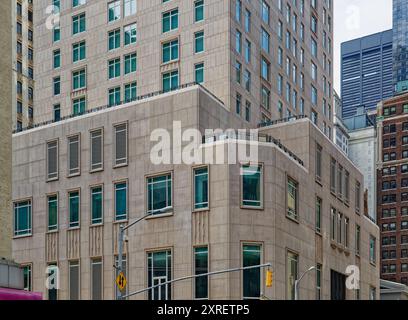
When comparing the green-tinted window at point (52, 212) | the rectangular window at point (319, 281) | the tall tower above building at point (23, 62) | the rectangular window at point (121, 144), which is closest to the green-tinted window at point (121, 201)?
the rectangular window at point (121, 144)

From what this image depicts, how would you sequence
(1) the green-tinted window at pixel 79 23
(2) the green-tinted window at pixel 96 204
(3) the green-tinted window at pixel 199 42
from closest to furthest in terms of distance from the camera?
(2) the green-tinted window at pixel 96 204
(3) the green-tinted window at pixel 199 42
(1) the green-tinted window at pixel 79 23

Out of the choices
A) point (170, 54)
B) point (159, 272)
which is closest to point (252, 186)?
point (159, 272)

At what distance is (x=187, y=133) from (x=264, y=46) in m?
20.8

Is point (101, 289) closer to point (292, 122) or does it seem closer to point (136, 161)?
point (136, 161)

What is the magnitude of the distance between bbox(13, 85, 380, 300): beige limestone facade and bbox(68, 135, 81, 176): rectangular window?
9cm

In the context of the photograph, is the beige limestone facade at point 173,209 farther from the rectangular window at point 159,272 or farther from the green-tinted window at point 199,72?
the green-tinted window at point 199,72

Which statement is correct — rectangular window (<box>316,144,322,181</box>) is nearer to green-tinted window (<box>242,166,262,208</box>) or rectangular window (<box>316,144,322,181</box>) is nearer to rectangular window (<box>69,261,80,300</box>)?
green-tinted window (<box>242,166,262,208</box>)

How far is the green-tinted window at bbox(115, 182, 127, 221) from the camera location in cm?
5269

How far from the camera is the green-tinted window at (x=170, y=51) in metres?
61.5

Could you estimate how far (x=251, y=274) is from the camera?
158 ft

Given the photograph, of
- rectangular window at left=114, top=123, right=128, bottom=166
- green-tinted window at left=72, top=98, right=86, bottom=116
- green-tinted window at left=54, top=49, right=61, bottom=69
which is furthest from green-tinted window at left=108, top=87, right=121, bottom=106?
rectangular window at left=114, top=123, right=128, bottom=166

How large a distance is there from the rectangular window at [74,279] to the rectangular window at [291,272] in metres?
16.2

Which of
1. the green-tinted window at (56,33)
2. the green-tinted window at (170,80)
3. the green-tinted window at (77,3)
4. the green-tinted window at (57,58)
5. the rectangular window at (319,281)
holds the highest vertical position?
the green-tinted window at (77,3)

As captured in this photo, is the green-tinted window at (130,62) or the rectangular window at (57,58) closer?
the green-tinted window at (130,62)
